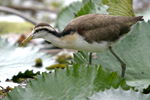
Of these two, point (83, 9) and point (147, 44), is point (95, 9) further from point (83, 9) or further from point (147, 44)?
point (147, 44)

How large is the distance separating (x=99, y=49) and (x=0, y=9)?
2.07m

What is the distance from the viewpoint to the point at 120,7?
1.88 metres

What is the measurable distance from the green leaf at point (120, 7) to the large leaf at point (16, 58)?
0.79 meters

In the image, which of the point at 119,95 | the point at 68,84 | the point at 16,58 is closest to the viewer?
the point at 119,95

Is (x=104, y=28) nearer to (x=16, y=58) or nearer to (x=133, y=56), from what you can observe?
(x=133, y=56)

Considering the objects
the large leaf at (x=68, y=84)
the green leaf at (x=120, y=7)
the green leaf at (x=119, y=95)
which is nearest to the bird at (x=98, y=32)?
the green leaf at (x=120, y=7)

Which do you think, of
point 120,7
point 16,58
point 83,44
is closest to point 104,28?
point 83,44

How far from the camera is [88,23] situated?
1.62 metres

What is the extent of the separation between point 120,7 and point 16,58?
1.03 metres

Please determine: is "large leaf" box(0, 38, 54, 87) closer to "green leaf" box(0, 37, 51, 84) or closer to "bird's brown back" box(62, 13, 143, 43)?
"green leaf" box(0, 37, 51, 84)

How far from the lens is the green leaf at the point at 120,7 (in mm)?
1870

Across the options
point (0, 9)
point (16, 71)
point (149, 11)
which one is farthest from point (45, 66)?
point (0, 9)

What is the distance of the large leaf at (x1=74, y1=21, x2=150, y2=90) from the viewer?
1.50 m

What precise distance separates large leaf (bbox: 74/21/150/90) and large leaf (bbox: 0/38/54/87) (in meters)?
0.60
